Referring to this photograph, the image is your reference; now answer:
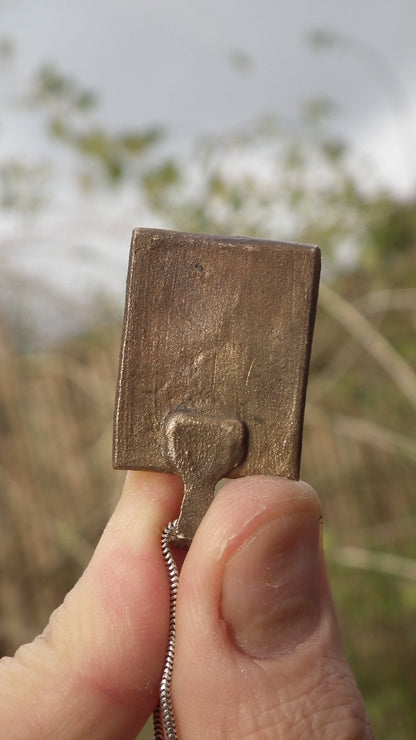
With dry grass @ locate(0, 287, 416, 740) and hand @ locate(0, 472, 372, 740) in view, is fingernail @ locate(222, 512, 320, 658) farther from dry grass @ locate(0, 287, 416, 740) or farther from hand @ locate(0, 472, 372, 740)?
dry grass @ locate(0, 287, 416, 740)

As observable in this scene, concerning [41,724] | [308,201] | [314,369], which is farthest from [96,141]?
[41,724]

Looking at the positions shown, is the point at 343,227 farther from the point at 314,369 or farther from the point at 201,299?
the point at 201,299

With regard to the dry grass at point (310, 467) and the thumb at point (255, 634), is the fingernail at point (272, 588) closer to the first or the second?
the thumb at point (255, 634)

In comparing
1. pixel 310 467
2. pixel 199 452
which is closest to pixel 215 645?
pixel 199 452

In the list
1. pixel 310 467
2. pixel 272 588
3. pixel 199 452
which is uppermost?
pixel 199 452

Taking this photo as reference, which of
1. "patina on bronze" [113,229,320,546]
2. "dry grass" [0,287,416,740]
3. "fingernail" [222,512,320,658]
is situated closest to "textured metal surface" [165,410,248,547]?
"patina on bronze" [113,229,320,546]

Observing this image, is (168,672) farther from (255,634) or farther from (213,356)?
(213,356)
